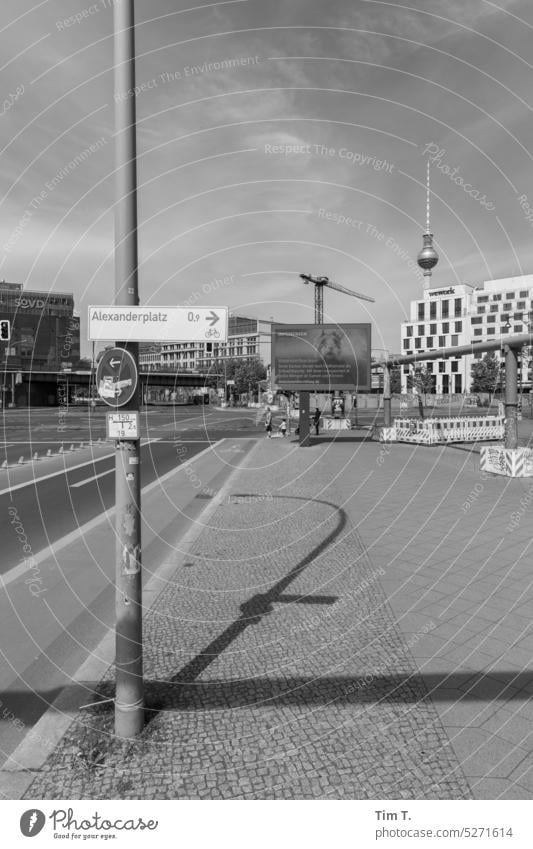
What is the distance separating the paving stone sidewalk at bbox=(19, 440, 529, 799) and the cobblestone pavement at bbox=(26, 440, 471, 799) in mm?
12

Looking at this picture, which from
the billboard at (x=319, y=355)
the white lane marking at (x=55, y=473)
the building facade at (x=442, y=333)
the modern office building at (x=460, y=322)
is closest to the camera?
the white lane marking at (x=55, y=473)

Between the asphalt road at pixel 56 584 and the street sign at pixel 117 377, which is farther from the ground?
the street sign at pixel 117 377

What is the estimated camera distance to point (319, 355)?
2542 cm

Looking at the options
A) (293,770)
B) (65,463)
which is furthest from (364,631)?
(65,463)

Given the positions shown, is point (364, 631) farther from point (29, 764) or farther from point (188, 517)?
point (188, 517)

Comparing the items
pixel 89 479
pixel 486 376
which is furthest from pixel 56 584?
pixel 486 376

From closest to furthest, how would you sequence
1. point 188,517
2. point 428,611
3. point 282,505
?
point 428,611, point 188,517, point 282,505

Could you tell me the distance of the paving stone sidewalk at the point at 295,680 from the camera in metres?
3.13

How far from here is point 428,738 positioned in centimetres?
352

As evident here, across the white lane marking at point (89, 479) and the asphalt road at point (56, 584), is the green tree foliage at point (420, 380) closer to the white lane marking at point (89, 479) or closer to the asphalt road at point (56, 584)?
the white lane marking at point (89, 479)

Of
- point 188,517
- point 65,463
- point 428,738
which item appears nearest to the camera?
point 428,738

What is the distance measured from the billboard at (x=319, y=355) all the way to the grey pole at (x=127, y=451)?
21.6 metres

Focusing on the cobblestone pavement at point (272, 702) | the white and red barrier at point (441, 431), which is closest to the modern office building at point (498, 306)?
the white and red barrier at point (441, 431)
